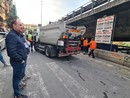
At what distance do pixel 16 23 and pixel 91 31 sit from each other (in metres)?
12.7

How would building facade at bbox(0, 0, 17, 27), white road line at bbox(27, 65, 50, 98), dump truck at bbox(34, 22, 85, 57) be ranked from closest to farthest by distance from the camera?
white road line at bbox(27, 65, 50, 98) → dump truck at bbox(34, 22, 85, 57) → building facade at bbox(0, 0, 17, 27)

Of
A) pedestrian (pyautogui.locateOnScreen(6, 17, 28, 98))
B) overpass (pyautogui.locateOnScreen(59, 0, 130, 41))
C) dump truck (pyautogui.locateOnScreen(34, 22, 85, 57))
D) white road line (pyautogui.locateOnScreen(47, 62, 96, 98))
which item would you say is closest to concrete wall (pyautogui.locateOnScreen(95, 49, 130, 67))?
dump truck (pyautogui.locateOnScreen(34, 22, 85, 57))

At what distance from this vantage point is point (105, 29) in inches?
388

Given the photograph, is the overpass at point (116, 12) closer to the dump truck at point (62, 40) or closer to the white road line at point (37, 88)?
the dump truck at point (62, 40)

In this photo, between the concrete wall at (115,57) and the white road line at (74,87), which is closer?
the white road line at (74,87)

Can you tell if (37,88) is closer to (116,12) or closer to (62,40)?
(62,40)

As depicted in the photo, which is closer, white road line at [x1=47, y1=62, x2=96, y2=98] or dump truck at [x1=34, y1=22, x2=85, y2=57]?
white road line at [x1=47, y1=62, x2=96, y2=98]

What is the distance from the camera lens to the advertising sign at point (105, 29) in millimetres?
9297

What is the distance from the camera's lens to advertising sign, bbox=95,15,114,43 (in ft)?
30.5

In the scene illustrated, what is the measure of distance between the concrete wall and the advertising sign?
42.9 inches

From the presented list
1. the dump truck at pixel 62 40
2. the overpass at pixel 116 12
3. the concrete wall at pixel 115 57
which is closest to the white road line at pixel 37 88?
the dump truck at pixel 62 40

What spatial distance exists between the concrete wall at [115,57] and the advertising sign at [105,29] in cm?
109

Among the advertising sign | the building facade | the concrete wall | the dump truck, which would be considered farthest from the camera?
the building facade

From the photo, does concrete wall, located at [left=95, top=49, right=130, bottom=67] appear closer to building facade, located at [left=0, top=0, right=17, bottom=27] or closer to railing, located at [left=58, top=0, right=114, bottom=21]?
railing, located at [left=58, top=0, right=114, bottom=21]
